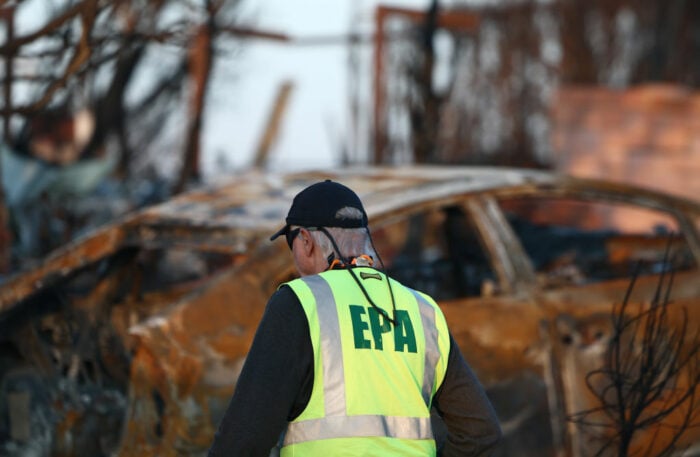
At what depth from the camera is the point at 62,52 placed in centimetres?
524

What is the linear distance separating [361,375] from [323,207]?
390 millimetres

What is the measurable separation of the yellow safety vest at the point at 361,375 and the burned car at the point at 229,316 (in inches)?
53.7

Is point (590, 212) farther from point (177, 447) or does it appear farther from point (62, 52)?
point (177, 447)

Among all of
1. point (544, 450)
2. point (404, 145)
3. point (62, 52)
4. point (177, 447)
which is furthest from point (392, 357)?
point (404, 145)

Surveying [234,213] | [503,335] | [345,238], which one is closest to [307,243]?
[345,238]

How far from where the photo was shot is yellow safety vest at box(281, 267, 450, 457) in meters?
2.46

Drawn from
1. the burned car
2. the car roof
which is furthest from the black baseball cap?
the car roof

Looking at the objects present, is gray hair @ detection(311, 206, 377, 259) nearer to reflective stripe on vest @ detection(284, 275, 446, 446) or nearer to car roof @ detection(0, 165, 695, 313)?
reflective stripe on vest @ detection(284, 275, 446, 446)

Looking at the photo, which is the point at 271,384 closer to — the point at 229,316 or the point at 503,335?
the point at 229,316

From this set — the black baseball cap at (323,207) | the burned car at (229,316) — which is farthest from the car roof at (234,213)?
the black baseball cap at (323,207)

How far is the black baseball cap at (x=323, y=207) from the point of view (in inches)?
102

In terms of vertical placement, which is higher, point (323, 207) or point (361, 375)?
point (323, 207)

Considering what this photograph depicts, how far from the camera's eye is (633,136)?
12.1 meters

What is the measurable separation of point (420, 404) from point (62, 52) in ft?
10.7
